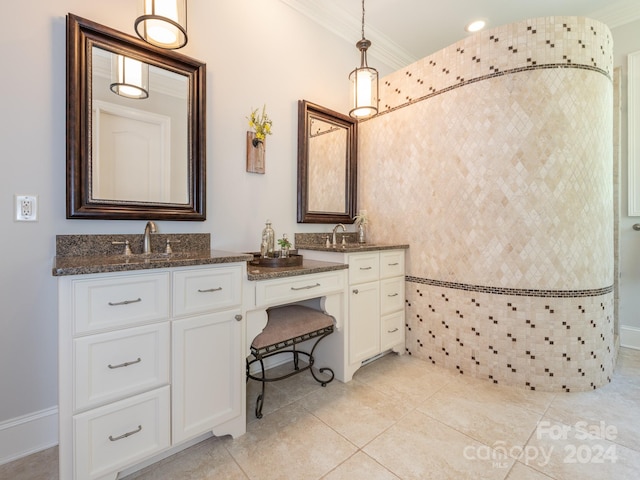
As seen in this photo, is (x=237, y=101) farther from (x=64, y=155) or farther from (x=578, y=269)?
(x=578, y=269)

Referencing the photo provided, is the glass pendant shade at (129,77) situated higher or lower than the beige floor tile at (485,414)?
higher

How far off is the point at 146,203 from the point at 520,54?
8.91 ft

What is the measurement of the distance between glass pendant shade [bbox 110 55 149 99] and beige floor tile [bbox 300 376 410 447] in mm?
2181

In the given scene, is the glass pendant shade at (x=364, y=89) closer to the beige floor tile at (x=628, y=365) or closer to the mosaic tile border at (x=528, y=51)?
the mosaic tile border at (x=528, y=51)

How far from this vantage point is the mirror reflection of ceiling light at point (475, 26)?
117 inches

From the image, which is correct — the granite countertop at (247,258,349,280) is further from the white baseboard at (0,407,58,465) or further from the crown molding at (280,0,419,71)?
the crown molding at (280,0,419,71)

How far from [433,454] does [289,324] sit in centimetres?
102

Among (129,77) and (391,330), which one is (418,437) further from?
(129,77)

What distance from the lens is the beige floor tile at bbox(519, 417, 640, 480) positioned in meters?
1.40

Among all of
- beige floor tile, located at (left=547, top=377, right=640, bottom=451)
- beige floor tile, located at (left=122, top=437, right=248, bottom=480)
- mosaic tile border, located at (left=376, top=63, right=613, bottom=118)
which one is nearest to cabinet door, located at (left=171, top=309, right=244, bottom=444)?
beige floor tile, located at (left=122, top=437, right=248, bottom=480)

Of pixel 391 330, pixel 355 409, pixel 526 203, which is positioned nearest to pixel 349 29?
pixel 526 203

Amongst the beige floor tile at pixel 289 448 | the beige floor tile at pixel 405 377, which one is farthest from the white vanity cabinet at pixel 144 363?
the beige floor tile at pixel 405 377

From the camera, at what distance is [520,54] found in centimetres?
215

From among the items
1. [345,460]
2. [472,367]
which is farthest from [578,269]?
[345,460]
